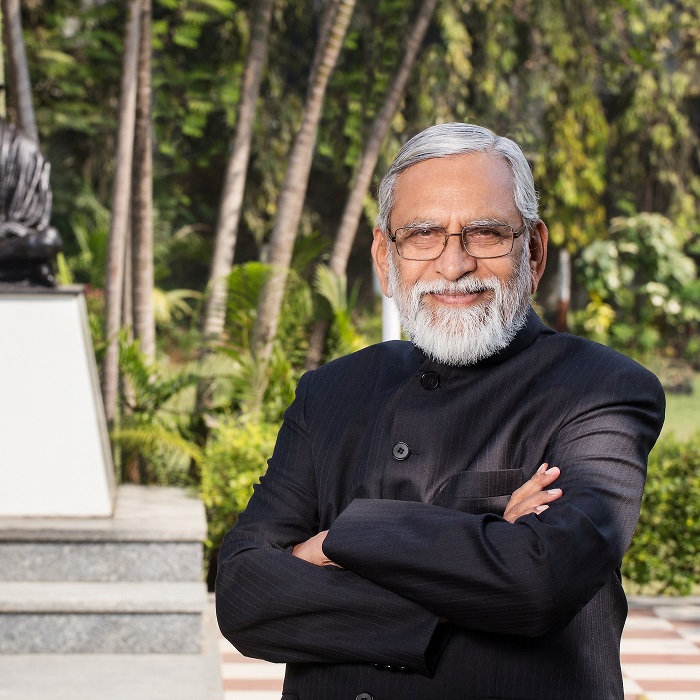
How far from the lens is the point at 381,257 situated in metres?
1.70

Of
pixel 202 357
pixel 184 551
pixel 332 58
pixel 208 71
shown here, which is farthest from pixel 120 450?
pixel 208 71

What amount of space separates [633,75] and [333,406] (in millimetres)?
14261

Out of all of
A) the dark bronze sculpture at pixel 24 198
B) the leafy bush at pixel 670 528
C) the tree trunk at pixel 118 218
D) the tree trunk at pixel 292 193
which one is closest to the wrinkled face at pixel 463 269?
the dark bronze sculpture at pixel 24 198

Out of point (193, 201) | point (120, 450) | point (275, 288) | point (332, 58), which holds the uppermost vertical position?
point (332, 58)

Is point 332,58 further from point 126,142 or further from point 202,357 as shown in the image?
point 202,357

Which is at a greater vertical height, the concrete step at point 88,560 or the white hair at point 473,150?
the white hair at point 473,150

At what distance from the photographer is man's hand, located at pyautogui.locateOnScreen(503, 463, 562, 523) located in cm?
143

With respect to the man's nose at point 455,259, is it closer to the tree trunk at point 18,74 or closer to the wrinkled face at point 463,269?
the wrinkled face at point 463,269

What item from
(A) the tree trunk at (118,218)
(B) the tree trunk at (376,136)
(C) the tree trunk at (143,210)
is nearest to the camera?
(A) the tree trunk at (118,218)

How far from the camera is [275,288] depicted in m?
6.94

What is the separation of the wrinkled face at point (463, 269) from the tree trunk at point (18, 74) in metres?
5.48

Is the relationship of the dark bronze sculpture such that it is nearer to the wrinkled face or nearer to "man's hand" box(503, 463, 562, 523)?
the wrinkled face

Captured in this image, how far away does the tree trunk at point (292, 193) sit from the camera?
696 centimetres

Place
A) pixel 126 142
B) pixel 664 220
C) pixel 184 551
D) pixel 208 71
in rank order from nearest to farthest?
pixel 184 551 → pixel 126 142 → pixel 208 71 → pixel 664 220
